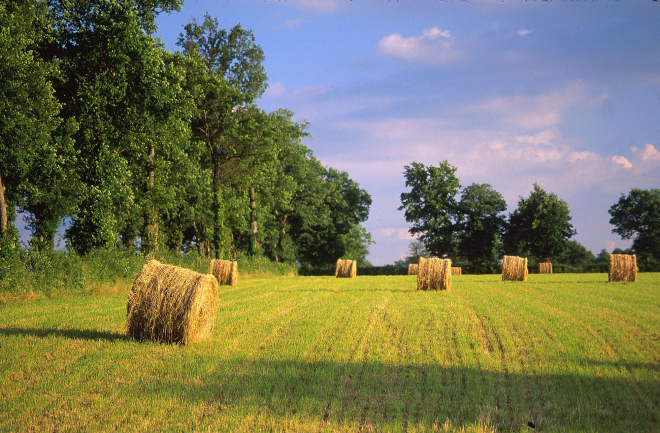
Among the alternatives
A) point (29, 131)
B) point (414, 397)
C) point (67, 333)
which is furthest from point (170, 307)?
point (29, 131)

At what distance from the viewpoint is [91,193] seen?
939 inches

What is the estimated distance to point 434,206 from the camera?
7431 centimetres

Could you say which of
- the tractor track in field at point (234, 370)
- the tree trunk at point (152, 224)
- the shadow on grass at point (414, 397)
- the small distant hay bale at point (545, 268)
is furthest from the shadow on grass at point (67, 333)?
the small distant hay bale at point (545, 268)

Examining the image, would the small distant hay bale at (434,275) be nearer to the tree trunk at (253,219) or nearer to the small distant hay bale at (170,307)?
the small distant hay bale at (170,307)

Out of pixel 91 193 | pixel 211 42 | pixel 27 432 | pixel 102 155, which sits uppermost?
pixel 211 42

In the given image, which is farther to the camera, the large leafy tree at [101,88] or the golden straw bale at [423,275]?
the large leafy tree at [101,88]

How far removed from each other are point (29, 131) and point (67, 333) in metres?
12.0

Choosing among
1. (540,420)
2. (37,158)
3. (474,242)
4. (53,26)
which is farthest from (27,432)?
(474,242)

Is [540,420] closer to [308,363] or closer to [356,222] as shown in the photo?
[308,363]

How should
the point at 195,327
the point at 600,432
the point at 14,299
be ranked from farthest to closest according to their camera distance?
the point at 14,299 → the point at 195,327 → the point at 600,432

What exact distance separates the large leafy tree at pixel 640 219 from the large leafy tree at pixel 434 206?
31.5 metres

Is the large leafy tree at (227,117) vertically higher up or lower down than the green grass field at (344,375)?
higher up

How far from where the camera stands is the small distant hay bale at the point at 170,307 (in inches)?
395

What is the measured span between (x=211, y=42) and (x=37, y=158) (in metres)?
29.7
